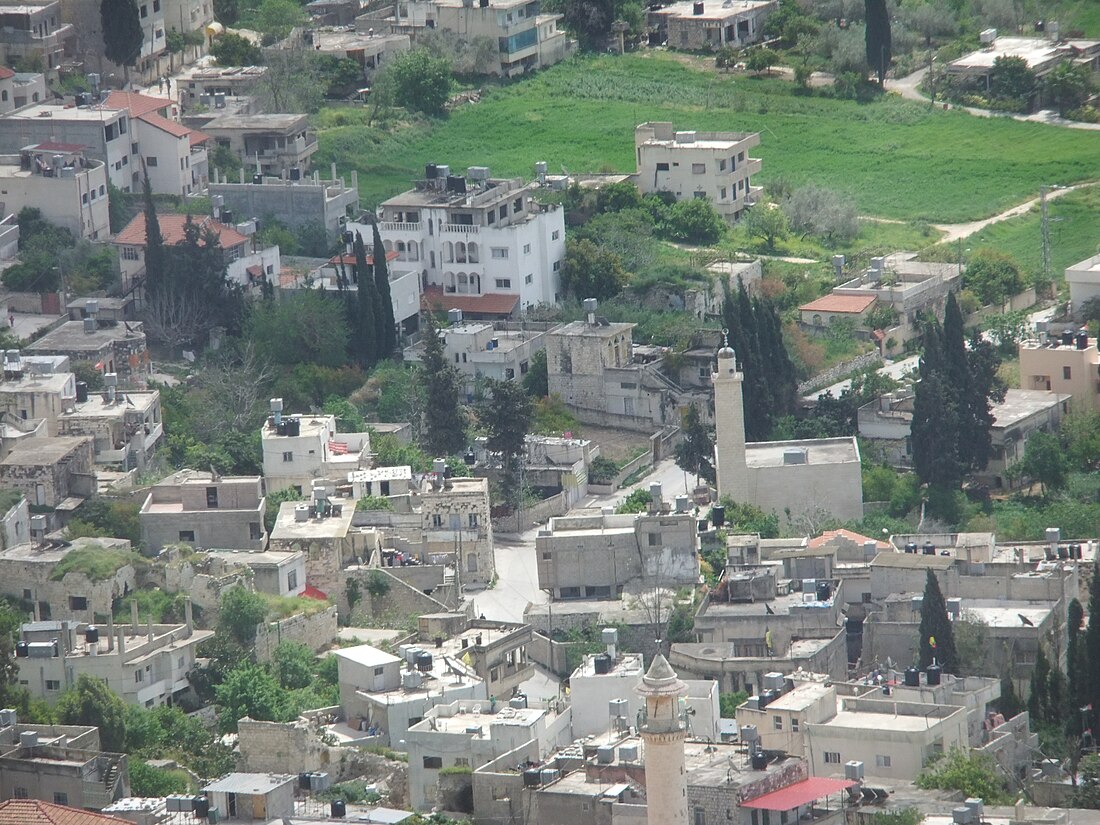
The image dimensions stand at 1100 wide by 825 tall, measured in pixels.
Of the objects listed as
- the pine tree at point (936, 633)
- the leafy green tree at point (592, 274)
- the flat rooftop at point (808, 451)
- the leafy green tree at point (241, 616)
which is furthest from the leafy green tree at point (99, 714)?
the leafy green tree at point (592, 274)

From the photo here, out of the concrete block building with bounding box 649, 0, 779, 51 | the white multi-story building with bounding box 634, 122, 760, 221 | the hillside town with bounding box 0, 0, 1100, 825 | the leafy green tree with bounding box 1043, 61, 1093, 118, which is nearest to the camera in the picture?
the hillside town with bounding box 0, 0, 1100, 825

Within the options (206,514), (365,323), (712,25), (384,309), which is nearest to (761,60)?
(712,25)

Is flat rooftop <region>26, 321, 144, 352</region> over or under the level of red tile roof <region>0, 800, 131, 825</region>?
over

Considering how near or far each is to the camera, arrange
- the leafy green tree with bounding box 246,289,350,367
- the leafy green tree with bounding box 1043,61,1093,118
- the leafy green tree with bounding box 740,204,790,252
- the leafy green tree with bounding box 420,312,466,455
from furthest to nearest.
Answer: the leafy green tree with bounding box 1043,61,1093,118
the leafy green tree with bounding box 740,204,790,252
the leafy green tree with bounding box 246,289,350,367
the leafy green tree with bounding box 420,312,466,455

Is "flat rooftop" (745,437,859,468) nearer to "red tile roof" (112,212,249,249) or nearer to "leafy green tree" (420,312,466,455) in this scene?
"leafy green tree" (420,312,466,455)

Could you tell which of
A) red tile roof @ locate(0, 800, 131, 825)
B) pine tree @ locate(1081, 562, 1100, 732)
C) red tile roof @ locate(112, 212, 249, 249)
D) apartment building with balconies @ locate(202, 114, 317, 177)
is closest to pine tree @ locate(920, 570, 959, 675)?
pine tree @ locate(1081, 562, 1100, 732)

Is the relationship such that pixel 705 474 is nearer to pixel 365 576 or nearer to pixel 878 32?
pixel 365 576

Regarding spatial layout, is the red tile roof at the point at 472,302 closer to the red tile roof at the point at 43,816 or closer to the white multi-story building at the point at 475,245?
the white multi-story building at the point at 475,245
